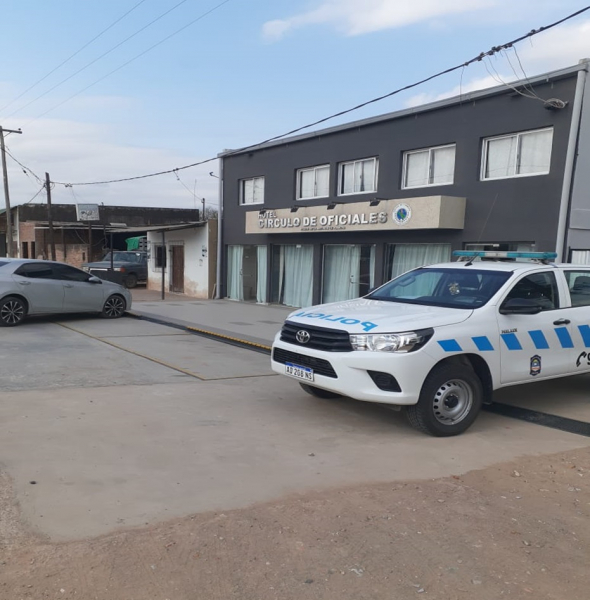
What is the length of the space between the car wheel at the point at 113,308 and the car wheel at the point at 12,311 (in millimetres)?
2131

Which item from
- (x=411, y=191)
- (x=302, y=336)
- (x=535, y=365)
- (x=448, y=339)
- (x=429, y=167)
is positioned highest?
(x=429, y=167)

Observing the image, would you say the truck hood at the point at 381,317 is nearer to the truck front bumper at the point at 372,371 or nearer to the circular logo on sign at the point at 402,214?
the truck front bumper at the point at 372,371

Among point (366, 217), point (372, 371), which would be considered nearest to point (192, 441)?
point (372, 371)

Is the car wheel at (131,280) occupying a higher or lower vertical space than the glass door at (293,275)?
lower

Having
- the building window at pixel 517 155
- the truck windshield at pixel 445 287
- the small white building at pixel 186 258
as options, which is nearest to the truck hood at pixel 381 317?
the truck windshield at pixel 445 287

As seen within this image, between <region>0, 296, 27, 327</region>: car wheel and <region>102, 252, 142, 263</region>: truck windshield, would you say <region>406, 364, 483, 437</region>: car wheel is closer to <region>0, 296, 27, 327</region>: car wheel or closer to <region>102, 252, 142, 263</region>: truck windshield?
<region>0, 296, 27, 327</region>: car wheel

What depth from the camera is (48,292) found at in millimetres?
13125

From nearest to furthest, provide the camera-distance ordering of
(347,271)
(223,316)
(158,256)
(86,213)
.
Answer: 1. (223,316)
2. (347,271)
3. (158,256)
4. (86,213)

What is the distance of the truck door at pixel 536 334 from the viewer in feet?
19.8

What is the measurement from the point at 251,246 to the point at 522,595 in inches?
698

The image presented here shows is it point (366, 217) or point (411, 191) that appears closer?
point (411, 191)

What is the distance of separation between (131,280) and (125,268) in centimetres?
63

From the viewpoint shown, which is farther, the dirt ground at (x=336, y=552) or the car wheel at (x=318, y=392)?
the car wheel at (x=318, y=392)

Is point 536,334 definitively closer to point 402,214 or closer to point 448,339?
point 448,339
